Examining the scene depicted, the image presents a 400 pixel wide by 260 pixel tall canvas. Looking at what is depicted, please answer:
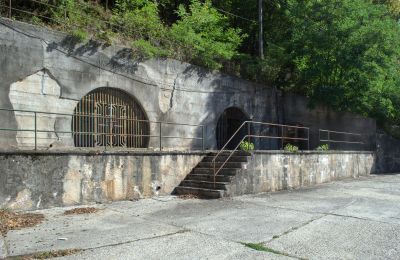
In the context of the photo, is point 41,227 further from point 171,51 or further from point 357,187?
point 357,187

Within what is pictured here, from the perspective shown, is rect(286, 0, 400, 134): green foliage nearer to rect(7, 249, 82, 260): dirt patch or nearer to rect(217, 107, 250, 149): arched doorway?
rect(217, 107, 250, 149): arched doorway

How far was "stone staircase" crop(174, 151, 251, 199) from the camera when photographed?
1242 cm

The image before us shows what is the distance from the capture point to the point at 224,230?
7.99 meters

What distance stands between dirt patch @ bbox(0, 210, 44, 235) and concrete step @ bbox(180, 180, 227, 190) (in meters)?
4.95

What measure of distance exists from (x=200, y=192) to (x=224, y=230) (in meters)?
4.62

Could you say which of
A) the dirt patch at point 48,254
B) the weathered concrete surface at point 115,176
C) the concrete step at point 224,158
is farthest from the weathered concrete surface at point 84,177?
the dirt patch at point 48,254

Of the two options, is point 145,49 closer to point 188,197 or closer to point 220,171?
point 220,171

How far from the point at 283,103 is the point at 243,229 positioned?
47.1ft

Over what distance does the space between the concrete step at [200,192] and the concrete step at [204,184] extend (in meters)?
0.24

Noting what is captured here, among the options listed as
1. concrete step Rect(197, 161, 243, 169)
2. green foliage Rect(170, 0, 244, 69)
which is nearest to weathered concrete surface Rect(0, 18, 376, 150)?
green foliage Rect(170, 0, 244, 69)

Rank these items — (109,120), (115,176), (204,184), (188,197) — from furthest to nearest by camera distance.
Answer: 1. (109,120)
2. (204,184)
3. (188,197)
4. (115,176)

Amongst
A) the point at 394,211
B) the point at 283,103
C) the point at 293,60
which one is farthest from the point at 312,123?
the point at 394,211

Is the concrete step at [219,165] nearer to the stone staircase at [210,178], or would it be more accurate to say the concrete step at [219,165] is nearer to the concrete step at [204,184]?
the stone staircase at [210,178]

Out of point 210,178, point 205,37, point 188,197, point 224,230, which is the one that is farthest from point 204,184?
point 205,37
